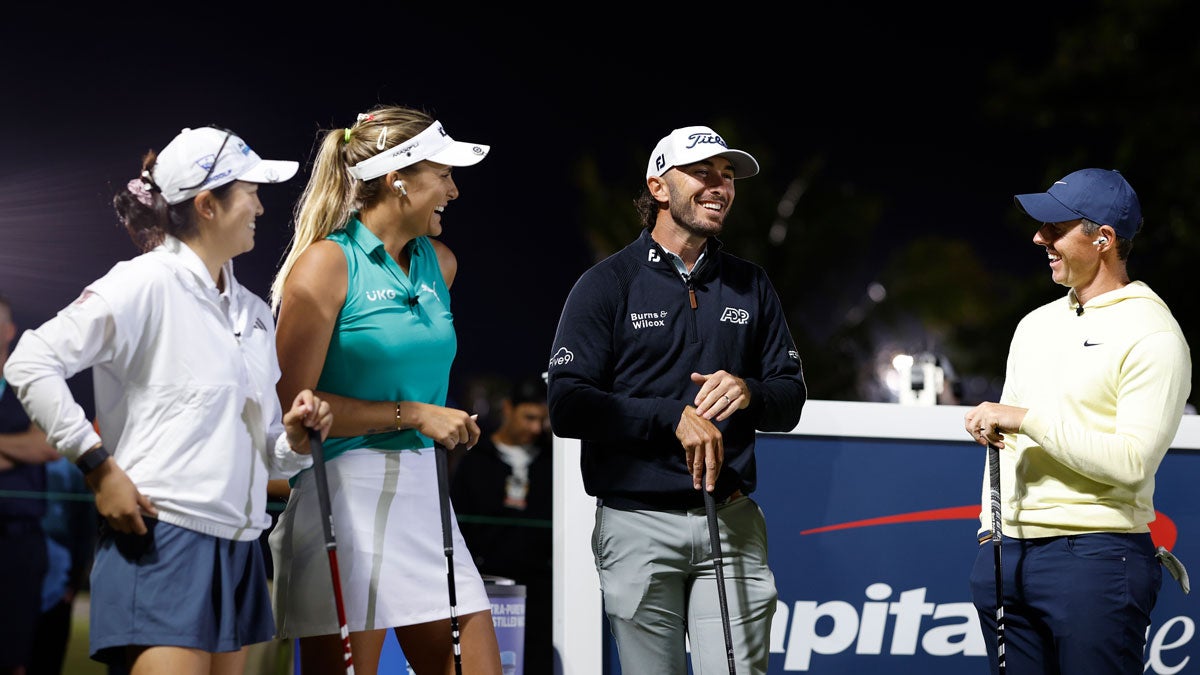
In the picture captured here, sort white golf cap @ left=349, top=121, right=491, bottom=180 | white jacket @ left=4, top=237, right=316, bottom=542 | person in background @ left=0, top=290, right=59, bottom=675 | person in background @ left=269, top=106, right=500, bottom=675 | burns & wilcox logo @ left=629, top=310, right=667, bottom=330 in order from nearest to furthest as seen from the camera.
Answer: white jacket @ left=4, top=237, right=316, bottom=542 → person in background @ left=269, top=106, right=500, bottom=675 → white golf cap @ left=349, top=121, right=491, bottom=180 → burns & wilcox logo @ left=629, top=310, right=667, bottom=330 → person in background @ left=0, top=290, right=59, bottom=675

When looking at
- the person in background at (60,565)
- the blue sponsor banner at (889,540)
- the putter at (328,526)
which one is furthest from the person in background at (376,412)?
the person in background at (60,565)

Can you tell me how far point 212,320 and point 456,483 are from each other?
10.1 ft

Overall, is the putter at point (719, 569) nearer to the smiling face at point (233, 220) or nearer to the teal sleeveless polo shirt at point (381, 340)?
the teal sleeveless polo shirt at point (381, 340)

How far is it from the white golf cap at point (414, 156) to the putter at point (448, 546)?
615mm

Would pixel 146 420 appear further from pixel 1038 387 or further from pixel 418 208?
pixel 1038 387

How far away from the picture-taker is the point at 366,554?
2756 millimetres

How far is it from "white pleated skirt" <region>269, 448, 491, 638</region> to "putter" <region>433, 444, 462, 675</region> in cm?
4

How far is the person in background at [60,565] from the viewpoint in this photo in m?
4.20

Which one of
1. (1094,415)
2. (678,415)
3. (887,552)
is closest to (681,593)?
(678,415)

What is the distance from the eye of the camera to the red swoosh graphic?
408cm

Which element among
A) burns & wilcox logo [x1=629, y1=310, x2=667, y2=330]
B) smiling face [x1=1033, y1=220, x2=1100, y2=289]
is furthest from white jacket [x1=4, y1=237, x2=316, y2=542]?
smiling face [x1=1033, y1=220, x2=1100, y2=289]

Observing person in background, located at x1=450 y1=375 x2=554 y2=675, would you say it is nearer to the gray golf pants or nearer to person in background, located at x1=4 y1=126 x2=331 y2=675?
Result: the gray golf pants

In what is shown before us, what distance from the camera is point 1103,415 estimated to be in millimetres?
2859

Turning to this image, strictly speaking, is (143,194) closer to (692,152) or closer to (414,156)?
(414,156)
